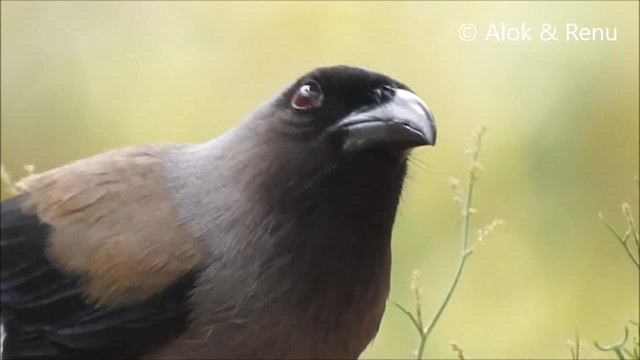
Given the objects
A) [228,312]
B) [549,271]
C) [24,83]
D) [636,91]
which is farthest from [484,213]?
A: [24,83]

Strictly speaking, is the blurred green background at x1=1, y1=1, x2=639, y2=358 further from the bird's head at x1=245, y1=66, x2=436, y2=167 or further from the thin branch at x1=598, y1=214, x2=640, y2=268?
the bird's head at x1=245, y1=66, x2=436, y2=167

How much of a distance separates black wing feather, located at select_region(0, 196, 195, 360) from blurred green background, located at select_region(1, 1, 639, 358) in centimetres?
22

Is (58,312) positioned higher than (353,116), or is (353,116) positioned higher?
(353,116)

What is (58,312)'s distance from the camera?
2.92ft

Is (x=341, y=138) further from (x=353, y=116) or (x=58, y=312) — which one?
(x=58, y=312)

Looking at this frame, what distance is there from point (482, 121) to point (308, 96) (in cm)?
23

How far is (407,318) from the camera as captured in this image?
3.43 feet

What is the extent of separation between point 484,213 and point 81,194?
0.39m

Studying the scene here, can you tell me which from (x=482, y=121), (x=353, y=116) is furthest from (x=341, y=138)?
(x=482, y=121)

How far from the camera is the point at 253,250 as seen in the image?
0.86 metres

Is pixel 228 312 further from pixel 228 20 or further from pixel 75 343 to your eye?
pixel 228 20

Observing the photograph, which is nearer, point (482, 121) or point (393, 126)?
point (393, 126)

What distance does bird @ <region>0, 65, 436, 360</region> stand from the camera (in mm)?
834

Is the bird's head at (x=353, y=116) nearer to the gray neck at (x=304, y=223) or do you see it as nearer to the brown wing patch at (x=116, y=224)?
the gray neck at (x=304, y=223)
